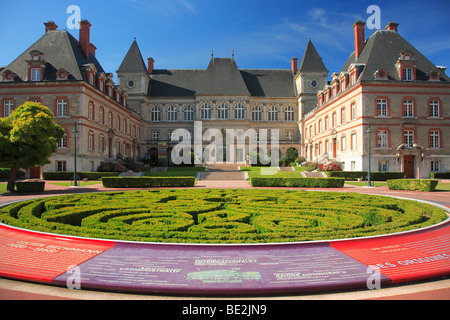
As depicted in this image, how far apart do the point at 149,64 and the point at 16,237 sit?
61.1 m

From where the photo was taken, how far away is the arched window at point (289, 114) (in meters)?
59.9

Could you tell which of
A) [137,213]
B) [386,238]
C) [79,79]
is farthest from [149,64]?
[386,238]

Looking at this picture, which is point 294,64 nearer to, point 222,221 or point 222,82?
point 222,82

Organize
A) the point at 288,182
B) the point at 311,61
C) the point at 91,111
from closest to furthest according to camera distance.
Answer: the point at 288,182 < the point at 91,111 < the point at 311,61

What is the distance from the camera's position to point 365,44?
4038cm

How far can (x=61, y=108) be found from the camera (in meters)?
33.9

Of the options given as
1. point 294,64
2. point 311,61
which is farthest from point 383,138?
point 294,64

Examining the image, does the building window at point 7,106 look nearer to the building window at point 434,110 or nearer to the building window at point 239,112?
the building window at point 239,112

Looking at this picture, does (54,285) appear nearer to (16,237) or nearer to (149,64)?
(16,237)

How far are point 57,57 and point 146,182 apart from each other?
21659mm

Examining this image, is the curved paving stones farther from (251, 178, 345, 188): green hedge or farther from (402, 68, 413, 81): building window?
(402, 68, 413, 81): building window

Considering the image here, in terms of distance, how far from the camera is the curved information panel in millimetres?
4785

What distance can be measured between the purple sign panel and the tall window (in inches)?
1396

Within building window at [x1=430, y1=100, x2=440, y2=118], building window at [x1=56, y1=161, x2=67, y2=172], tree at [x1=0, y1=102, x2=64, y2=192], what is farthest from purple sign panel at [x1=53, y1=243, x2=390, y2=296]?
building window at [x1=430, y1=100, x2=440, y2=118]
